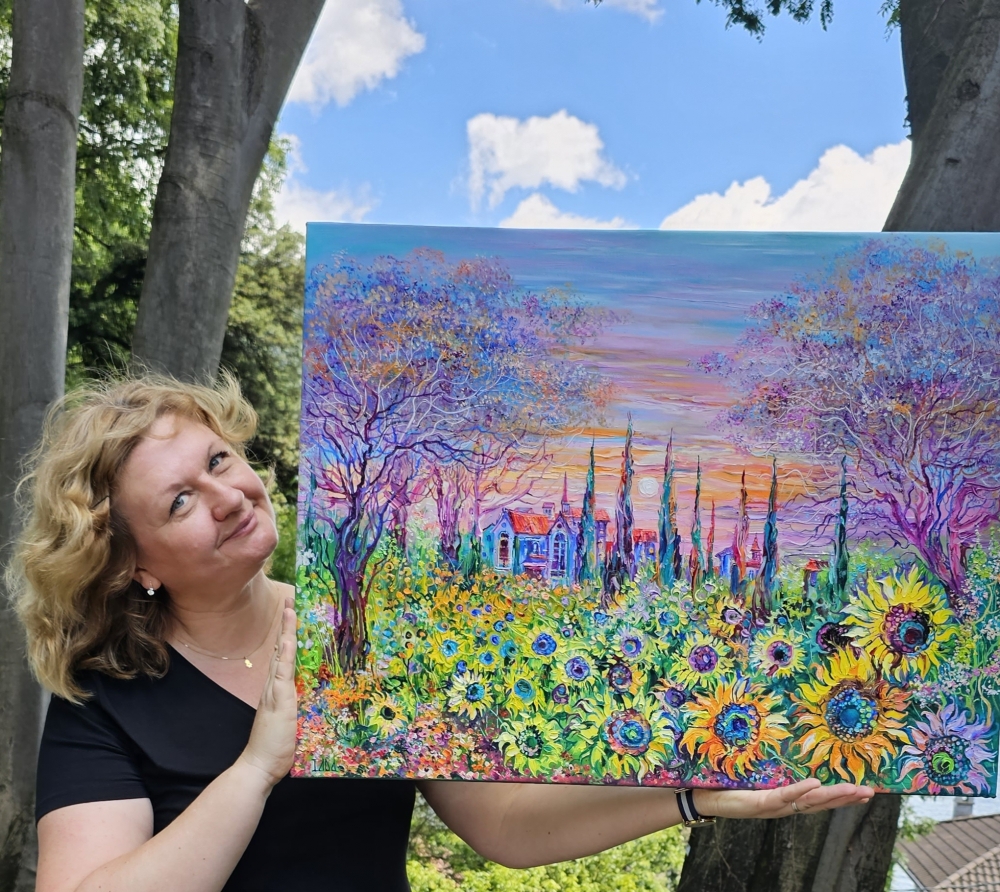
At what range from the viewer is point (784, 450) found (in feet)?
4.68

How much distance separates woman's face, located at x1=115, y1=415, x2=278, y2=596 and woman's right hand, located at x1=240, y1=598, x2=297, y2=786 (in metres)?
0.15

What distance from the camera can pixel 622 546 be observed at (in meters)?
1.42

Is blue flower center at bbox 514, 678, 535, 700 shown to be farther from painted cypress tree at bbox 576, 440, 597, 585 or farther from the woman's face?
the woman's face

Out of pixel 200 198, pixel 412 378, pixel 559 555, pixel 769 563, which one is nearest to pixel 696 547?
pixel 769 563

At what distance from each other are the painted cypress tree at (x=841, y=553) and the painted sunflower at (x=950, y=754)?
26 cm

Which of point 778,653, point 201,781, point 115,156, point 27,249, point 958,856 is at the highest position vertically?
point 115,156

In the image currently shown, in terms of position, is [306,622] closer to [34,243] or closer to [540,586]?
[540,586]

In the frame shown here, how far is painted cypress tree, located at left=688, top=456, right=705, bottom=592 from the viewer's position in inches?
56.0

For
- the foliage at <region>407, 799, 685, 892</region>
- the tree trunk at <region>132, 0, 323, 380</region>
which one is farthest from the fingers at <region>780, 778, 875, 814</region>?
the foliage at <region>407, 799, 685, 892</region>

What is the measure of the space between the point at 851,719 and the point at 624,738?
15.0 inches

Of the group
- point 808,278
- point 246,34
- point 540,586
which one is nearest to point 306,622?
point 540,586

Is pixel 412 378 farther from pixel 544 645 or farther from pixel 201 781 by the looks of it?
pixel 201 781

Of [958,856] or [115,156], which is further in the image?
[958,856]

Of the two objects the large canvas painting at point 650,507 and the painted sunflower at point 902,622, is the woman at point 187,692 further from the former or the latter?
the painted sunflower at point 902,622
